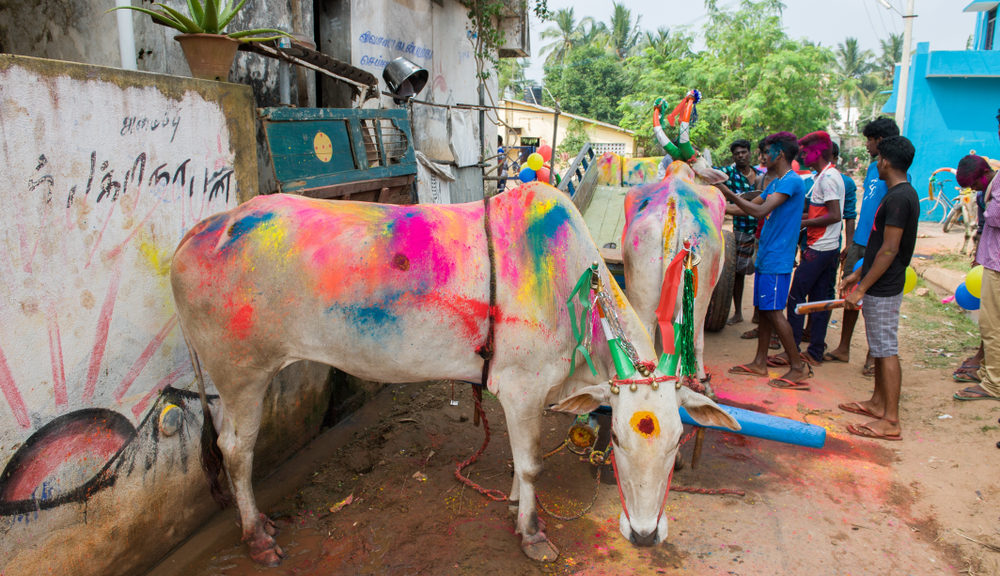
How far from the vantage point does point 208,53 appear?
3.71 m

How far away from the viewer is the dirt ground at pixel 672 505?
11.3 ft

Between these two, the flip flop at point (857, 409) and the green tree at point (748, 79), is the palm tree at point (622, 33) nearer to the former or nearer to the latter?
the green tree at point (748, 79)

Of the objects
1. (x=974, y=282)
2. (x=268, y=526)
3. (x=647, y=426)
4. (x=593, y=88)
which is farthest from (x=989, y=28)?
(x=268, y=526)

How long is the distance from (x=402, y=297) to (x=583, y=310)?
3.14 feet

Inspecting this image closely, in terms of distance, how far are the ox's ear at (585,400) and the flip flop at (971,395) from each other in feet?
14.1

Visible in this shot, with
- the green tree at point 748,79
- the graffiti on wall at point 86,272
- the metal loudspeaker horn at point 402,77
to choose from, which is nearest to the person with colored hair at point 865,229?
the metal loudspeaker horn at point 402,77

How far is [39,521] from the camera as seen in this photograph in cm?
271

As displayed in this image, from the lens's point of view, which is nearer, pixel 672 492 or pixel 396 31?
pixel 672 492

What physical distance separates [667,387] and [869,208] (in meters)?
4.60

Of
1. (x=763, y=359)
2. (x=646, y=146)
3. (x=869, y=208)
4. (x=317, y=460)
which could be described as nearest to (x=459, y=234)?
(x=317, y=460)

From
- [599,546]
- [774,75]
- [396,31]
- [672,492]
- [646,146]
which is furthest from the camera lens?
[646,146]

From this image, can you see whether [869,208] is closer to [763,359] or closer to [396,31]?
[763,359]

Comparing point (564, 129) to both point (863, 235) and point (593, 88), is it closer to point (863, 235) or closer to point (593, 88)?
point (593, 88)

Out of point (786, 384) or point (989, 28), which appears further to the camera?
point (989, 28)
